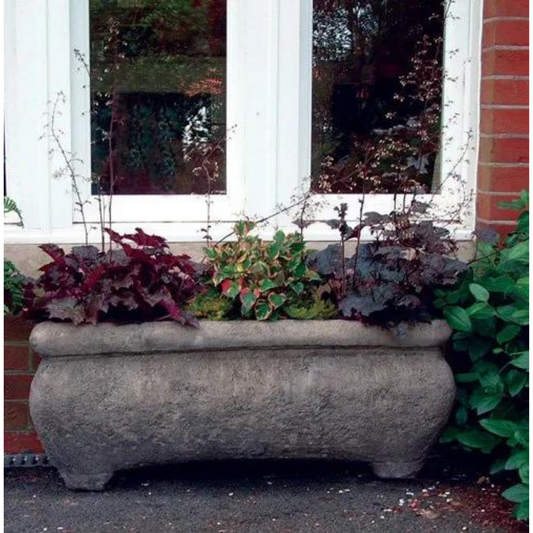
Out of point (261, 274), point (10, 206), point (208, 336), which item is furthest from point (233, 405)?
point (10, 206)

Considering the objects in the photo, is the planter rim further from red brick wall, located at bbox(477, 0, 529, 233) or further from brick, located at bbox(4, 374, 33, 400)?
red brick wall, located at bbox(477, 0, 529, 233)

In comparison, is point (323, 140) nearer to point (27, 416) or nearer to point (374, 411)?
point (374, 411)

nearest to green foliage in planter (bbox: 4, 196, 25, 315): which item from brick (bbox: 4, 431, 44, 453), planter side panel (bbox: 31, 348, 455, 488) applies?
planter side panel (bbox: 31, 348, 455, 488)

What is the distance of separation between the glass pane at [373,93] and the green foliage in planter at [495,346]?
0.53m

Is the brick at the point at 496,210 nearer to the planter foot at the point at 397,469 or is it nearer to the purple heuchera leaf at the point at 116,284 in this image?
the planter foot at the point at 397,469

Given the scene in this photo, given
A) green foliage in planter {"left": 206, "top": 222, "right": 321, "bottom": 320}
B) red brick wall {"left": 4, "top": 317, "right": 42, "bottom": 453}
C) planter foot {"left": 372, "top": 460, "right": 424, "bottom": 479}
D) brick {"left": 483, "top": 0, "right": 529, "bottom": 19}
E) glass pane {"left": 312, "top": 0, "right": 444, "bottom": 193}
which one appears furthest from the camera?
glass pane {"left": 312, "top": 0, "right": 444, "bottom": 193}

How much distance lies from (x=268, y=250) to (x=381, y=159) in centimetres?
77

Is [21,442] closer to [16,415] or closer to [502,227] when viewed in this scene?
[16,415]

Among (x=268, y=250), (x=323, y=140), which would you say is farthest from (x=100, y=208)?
(x=323, y=140)

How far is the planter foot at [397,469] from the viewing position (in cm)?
375

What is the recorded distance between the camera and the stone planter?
3551 millimetres

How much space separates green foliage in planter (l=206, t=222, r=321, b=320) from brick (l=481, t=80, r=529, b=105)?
913 millimetres

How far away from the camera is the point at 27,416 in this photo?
4.09m

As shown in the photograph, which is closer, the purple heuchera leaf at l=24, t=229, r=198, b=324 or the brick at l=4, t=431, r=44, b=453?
the purple heuchera leaf at l=24, t=229, r=198, b=324
